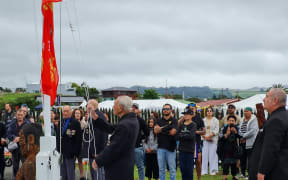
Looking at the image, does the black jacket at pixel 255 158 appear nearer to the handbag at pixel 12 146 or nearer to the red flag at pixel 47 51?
the red flag at pixel 47 51

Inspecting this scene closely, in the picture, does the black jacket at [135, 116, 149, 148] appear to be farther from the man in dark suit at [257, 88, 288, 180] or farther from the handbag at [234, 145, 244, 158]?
the man in dark suit at [257, 88, 288, 180]

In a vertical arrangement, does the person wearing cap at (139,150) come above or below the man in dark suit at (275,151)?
below

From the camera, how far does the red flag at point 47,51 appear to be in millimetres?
4141

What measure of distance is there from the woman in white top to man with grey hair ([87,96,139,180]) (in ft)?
21.2

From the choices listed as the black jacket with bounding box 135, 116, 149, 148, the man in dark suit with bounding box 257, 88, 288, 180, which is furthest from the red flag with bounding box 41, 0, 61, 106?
the black jacket with bounding box 135, 116, 149, 148

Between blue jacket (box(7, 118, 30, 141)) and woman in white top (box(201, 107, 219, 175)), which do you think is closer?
blue jacket (box(7, 118, 30, 141))

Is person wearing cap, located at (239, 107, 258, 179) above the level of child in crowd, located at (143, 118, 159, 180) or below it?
above

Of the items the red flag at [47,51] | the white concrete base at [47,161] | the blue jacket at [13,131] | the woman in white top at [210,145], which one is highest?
the red flag at [47,51]

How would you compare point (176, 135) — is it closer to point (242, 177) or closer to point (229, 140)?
point (229, 140)

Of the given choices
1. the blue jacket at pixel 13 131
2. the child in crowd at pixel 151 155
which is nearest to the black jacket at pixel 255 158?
the child in crowd at pixel 151 155

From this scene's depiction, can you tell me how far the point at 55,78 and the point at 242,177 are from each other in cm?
822

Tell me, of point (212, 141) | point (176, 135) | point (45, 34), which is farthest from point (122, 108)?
point (212, 141)

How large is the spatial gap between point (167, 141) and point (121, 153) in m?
3.84

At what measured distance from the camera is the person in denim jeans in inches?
332
